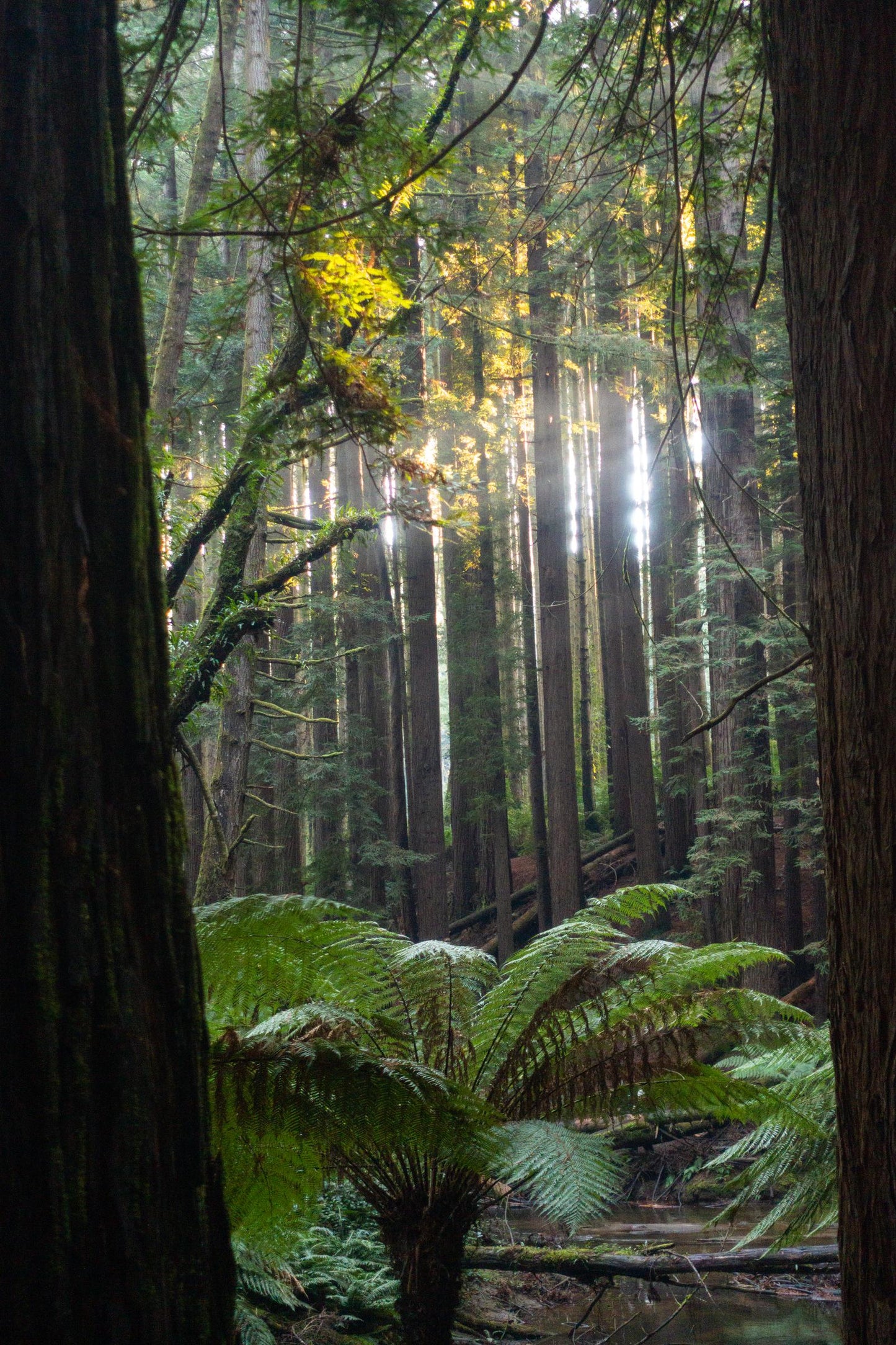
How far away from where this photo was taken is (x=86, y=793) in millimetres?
1178

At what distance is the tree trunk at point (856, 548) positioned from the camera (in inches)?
77.5

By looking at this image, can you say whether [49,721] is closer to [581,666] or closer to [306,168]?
[306,168]

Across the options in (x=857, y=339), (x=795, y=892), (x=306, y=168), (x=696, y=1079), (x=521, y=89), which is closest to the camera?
(x=857, y=339)

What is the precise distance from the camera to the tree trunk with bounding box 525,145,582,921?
14047 mm

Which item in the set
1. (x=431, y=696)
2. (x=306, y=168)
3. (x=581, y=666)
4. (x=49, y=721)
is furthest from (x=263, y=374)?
(x=581, y=666)

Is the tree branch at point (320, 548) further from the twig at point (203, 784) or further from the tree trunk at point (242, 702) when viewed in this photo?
Result: the twig at point (203, 784)

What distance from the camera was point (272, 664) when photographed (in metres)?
16.6

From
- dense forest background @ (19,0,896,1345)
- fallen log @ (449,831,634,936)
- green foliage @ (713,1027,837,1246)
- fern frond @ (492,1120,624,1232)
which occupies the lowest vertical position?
fallen log @ (449,831,634,936)

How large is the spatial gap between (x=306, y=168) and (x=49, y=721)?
306 cm

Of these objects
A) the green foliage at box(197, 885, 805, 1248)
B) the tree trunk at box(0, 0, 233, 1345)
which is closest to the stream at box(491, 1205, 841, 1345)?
the green foliage at box(197, 885, 805, 1248)

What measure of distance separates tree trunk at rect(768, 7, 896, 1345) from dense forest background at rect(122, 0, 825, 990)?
3.36ft

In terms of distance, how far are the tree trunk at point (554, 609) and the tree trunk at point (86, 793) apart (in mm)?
12901

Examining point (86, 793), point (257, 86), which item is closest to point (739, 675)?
point (257, 86)

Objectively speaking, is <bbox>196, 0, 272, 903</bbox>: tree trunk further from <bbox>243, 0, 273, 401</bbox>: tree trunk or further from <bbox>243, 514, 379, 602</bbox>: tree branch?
<bbox>243, 514, 379, 602</bbox>: tree branch
